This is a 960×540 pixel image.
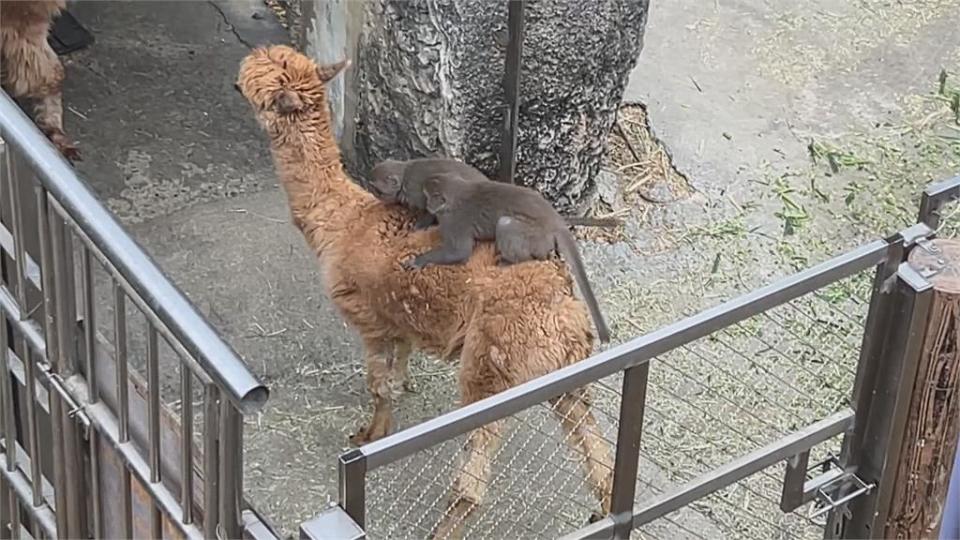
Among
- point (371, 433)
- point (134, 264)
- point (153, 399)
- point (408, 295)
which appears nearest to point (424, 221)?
point (408, 295)

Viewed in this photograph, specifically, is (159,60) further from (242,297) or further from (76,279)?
(76,279)

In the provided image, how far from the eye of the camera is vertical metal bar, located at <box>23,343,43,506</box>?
2.97 m

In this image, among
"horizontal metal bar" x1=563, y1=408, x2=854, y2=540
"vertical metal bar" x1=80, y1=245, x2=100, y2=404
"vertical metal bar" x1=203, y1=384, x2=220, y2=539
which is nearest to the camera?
"vertical metal bar" x1=203, y1=384, x2=220, y2=539

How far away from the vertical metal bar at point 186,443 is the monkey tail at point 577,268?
2063mm

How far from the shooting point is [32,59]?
622 cm

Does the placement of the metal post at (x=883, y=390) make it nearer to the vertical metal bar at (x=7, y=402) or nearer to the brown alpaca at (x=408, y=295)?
the brown alpaca at (x=408, y=295)

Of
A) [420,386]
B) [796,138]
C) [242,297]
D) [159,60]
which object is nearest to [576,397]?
[420,386]

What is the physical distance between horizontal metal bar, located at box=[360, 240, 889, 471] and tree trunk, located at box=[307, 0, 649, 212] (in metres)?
2.42

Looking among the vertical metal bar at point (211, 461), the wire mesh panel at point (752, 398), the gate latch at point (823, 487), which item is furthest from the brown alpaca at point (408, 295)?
the vertical metal bar at point (211, 461)

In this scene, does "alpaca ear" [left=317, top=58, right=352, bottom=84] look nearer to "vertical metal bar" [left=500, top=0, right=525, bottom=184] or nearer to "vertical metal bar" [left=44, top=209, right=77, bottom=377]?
"vertical metal bar" [left=500, top=0, right=525, bottom=184]

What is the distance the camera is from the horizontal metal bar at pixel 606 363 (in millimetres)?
2727

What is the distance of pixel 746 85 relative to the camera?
7.12 metres

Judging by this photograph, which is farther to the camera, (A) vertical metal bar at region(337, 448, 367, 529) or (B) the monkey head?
(B) the monkey head

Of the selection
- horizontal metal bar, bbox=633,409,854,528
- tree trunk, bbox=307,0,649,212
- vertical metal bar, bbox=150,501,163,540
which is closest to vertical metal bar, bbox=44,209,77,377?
vertical metal bar, bbox=150,501,163,540
